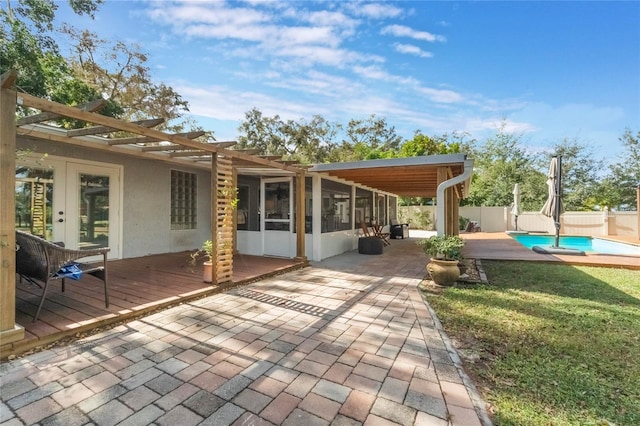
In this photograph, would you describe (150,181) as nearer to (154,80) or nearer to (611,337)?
(154,80)

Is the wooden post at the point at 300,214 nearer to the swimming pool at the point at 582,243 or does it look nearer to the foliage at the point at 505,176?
the swimming pool at the point at 582,243

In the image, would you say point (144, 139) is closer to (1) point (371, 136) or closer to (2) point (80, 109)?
(2) point (80, 109)

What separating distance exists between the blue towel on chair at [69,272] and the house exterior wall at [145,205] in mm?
3463

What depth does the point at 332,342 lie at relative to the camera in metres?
2.94

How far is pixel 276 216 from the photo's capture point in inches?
304

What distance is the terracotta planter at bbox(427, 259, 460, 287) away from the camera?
5.13 meters

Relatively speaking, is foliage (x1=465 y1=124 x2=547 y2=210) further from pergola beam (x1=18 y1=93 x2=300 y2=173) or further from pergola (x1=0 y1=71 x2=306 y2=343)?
pergola beam (x1=18 y1=93 x2=300 y2=173)

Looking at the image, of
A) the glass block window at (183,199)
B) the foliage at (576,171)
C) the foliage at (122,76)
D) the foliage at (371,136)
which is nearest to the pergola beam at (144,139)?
the glass block window at (183,199)

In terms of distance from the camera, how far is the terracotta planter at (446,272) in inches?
202

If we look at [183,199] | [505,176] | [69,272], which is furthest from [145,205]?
[505,176]

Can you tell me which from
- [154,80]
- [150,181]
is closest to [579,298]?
[150,181]

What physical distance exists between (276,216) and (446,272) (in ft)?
14.2

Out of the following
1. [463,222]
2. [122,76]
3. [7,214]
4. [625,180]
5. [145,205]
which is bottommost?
[463,222]

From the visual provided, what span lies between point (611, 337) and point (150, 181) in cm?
846
